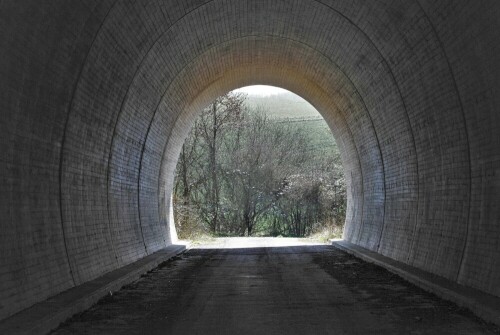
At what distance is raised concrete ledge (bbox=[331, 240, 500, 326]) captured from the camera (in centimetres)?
750

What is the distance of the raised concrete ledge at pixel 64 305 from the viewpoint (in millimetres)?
6547

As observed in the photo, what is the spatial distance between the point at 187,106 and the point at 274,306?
1181 centimetres

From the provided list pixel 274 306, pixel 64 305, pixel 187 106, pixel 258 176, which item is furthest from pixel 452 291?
pixel 258 176

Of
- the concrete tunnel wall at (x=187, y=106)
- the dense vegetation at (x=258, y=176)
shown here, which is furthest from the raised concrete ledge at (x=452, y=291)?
the dense vegetation at (x=258, y=176)

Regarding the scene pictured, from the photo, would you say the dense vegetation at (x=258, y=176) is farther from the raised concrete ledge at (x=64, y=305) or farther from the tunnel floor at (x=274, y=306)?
the raised concrete ledge at (x=64, y=305)

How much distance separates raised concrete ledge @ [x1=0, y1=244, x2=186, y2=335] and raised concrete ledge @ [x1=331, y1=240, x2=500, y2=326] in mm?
4845

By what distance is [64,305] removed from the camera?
784cm

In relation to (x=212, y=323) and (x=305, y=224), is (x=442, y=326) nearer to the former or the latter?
(x=212, y=323)

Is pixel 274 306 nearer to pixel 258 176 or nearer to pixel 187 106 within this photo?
pixel 187 106

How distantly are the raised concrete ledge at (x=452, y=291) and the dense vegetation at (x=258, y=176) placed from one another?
24624mm

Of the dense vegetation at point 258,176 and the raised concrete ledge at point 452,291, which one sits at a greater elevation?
the dense vegetation at point 258,176

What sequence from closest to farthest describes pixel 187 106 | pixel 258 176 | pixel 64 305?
pixel 64 305 → pixel 187 106 → pixel 258 176

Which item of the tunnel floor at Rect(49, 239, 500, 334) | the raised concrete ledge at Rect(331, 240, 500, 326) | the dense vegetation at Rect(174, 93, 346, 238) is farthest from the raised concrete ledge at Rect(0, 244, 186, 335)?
the dense vegetation at Rect(174, 93, 346, 238)

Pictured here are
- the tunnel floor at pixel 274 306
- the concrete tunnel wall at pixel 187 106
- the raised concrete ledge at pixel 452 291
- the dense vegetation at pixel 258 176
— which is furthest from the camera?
the dense vegetation at pixel 258 176
